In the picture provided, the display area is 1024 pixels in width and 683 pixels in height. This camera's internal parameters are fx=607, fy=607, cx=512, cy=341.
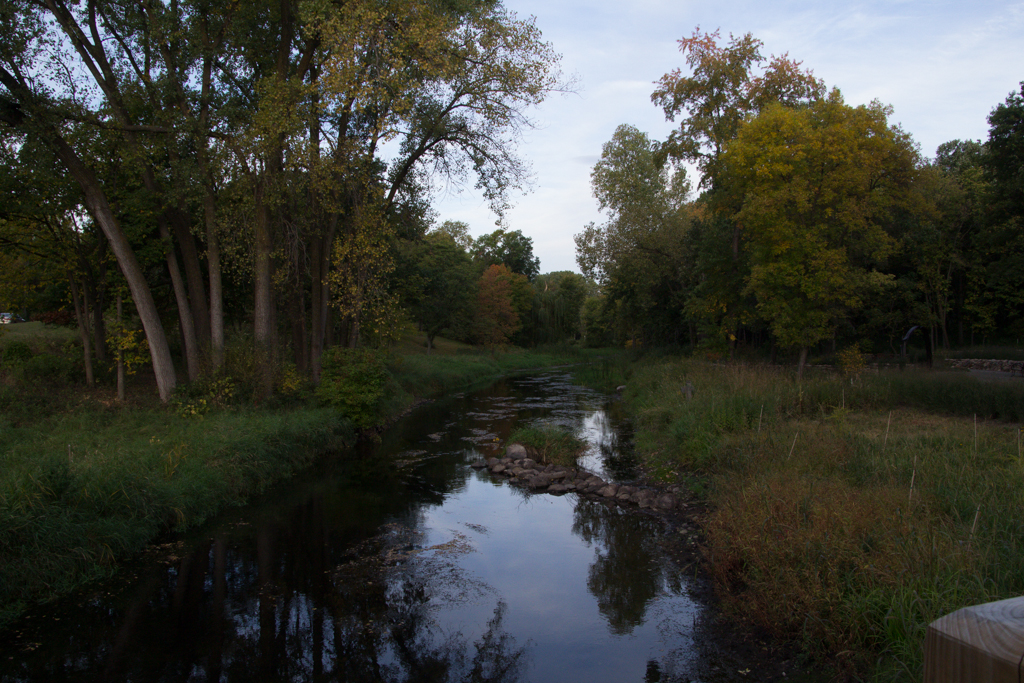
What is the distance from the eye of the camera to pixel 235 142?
14.7 m

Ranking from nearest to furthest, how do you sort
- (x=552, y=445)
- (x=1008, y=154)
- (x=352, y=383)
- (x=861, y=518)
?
(x=861, y=518), (x=552, y=445), (x=352, y=383), (x=1008, y=154)

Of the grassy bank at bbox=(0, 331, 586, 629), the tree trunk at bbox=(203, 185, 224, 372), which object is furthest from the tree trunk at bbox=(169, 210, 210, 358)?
the grassy bank at bbox=(0, 331, 586, 629)

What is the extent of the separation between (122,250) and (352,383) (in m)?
6.38

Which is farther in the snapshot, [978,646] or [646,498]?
[646,498]

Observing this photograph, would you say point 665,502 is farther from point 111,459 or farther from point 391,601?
point 111,459

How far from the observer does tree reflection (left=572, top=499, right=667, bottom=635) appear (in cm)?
774

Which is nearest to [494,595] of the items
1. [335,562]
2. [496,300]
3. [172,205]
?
[335,562]

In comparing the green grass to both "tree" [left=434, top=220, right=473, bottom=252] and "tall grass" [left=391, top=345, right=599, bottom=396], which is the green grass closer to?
"tall grass" [left=391, top=345, right=599, bottom=396]

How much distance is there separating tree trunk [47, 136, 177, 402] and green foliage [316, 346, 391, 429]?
3.95m

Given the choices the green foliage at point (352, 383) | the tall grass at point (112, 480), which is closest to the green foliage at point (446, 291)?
the green foliage at point (352, 383)

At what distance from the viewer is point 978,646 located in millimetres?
1029

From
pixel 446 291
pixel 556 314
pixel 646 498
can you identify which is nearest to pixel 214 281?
pixel 646 498

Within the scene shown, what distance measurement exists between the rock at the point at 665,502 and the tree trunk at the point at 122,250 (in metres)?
11.6

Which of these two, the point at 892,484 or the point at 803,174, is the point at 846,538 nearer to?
the point at 892,484
